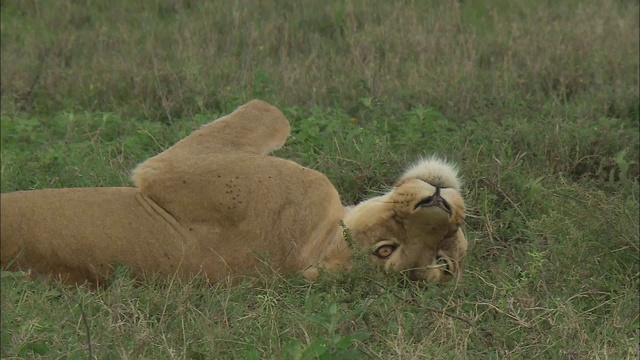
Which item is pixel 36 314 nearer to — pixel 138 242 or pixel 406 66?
pixel 138 242

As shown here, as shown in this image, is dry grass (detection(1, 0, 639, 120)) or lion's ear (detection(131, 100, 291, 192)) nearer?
lion's ear (detection(131, 100, 291, 192))

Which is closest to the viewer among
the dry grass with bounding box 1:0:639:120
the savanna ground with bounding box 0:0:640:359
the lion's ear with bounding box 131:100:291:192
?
the savanna ground with bounding box 0:0:640:359

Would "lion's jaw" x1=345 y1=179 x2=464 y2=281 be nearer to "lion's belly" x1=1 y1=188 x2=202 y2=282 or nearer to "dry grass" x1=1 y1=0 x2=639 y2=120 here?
"lion's belly" x1=1 y1=188 x2=202 y2=282

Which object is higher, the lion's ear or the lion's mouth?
the lion's mouth

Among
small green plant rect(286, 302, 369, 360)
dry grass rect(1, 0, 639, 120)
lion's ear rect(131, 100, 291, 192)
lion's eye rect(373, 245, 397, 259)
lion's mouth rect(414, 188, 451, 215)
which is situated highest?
lion's mouth rect(414, 188, 451, 215)

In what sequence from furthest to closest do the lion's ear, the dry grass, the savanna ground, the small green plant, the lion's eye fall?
the dry grass, the lion's ear, the lion's eye, the savanna ground, the small green plant

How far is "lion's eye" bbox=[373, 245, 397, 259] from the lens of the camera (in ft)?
13.3

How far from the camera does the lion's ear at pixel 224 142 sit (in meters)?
4.23

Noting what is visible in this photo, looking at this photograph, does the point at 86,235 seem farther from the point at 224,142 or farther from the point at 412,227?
the point at 412,227

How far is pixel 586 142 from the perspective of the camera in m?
5.72

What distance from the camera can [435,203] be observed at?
390cm

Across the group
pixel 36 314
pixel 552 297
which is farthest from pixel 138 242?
pixel 552 297

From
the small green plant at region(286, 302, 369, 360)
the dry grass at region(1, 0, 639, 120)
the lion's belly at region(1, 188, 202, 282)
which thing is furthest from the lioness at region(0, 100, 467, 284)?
the dry grass at region(1, 0, 639, 120)

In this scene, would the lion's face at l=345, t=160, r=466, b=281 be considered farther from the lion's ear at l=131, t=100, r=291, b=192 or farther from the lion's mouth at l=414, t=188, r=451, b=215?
the lion's ear at l=131, t=100, r=291, b=192
